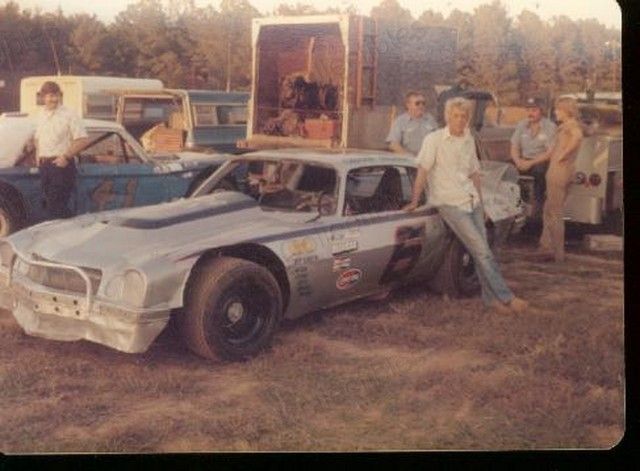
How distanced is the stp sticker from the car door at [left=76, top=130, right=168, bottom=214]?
99cm

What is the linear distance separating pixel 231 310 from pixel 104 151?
Result: 1074mm

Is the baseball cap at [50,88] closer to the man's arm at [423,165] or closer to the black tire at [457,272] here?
the man's arm at [423,165]

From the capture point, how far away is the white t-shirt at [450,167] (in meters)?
4.01

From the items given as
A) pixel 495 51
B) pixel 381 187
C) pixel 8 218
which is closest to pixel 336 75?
pixel 381 187

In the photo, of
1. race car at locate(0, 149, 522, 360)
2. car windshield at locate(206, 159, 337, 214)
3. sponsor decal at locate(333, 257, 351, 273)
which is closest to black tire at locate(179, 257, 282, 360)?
race car at locate(0, 149, 522, 360)

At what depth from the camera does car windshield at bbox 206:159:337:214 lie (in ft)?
13.2

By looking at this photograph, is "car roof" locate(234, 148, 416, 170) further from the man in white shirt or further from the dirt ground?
the dirt ground

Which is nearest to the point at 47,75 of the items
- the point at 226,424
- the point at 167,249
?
the point at 167,249

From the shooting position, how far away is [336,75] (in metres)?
4.62

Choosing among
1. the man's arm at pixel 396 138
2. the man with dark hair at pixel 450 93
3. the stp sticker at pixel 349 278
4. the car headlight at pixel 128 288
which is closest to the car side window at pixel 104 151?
the car headlight at pixel 128 288

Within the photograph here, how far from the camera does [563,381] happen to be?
3777 mm

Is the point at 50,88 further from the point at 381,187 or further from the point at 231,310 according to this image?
the point at 381,187

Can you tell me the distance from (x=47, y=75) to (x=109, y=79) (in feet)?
0.96

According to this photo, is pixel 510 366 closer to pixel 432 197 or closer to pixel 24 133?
pixel 432 197
